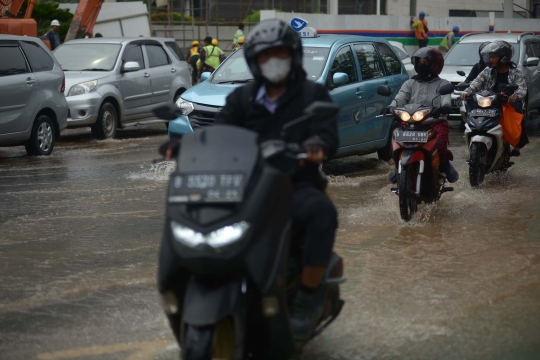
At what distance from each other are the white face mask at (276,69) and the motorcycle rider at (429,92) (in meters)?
4.70

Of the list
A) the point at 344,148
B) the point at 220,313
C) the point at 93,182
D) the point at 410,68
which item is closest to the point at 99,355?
the point at 220,313

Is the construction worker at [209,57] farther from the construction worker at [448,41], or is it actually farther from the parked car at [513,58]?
the construction worker at [448,41]

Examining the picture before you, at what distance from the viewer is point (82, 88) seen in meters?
16.0

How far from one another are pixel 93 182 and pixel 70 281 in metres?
4.80

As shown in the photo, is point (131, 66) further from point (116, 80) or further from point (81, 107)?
point (81, 107)

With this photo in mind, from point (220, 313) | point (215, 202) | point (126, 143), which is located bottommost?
point (126, 143)

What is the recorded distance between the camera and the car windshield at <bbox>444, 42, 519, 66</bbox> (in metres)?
18.9

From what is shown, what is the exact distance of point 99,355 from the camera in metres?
4.87

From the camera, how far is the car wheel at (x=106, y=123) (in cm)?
1620

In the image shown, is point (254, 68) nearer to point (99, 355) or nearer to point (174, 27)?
point (99, 355)

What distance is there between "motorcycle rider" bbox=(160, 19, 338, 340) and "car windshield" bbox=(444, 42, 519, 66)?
1489 cm

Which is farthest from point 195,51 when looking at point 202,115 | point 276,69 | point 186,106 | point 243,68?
point 276,69

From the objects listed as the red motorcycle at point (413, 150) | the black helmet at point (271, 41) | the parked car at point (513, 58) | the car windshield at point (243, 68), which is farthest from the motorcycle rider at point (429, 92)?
the parked car at point (513, 58)

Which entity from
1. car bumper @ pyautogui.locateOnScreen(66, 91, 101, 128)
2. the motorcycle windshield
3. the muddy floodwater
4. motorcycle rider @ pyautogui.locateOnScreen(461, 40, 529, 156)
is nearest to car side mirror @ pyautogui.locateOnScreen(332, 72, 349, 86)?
the muddy floodwater
